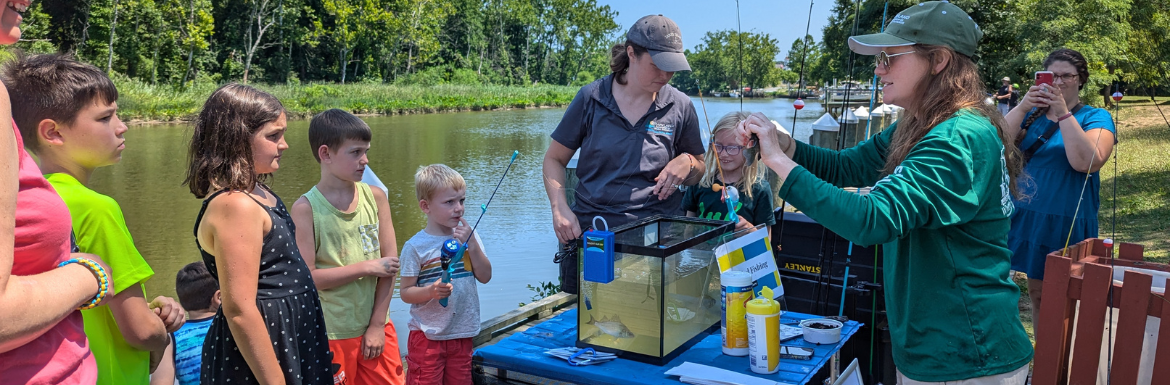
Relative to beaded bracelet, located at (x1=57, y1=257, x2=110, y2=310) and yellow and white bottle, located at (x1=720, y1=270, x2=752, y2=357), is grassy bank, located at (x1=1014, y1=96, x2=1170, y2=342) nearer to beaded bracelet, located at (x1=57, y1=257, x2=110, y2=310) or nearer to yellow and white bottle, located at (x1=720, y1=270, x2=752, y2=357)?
yellow and white bottle, located at (x1=720, y1=270, x2=752, y2=357)

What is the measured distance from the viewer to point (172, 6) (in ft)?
112

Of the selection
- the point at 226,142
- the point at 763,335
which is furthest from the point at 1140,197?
the point at 226,142

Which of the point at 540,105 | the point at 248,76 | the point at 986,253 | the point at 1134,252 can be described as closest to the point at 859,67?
the point at 540,105

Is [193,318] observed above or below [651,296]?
below

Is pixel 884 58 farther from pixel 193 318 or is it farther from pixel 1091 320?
pixel 193 318

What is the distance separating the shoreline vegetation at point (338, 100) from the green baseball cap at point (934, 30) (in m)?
22.2

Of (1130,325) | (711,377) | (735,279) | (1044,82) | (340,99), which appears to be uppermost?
(1044,82)

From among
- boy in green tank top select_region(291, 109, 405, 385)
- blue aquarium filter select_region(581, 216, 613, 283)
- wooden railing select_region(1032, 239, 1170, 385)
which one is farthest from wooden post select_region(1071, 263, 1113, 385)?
boy in green tank top select_region(291, 109, 405, 385)

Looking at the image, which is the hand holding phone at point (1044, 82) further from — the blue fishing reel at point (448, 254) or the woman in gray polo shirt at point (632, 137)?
the blue fishing reel at point (448, 254)

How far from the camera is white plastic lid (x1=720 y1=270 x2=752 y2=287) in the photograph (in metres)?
2.24

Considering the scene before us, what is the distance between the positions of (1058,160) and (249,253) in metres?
3.66

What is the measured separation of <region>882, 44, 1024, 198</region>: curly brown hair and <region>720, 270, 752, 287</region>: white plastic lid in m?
0.53

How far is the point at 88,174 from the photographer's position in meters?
2.10

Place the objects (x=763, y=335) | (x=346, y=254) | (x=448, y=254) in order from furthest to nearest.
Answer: (x=346, y=254) → (x=448, y=254) → (x=763, y=335)
